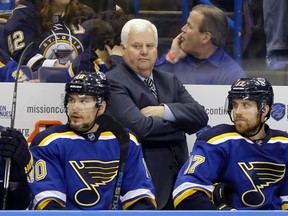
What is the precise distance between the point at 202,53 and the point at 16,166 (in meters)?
1.66

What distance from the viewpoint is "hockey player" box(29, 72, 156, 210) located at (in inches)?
237

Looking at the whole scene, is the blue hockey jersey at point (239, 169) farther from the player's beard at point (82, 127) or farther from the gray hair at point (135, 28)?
the gray hair at point (135, 28)

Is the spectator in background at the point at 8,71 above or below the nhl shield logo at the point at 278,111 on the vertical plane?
above

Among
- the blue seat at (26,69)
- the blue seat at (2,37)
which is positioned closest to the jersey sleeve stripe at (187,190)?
the blue seat at (26,69)

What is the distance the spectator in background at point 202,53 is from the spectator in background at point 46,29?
0.56m

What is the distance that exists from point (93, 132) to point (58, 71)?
87 centimetres

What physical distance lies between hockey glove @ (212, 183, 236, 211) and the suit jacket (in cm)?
51

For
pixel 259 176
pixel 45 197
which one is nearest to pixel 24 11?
pixel 45 197

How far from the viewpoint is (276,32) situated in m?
7.01

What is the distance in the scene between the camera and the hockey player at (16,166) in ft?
19.0

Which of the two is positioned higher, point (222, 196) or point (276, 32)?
point (276, 32)

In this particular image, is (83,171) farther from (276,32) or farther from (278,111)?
(276,32)

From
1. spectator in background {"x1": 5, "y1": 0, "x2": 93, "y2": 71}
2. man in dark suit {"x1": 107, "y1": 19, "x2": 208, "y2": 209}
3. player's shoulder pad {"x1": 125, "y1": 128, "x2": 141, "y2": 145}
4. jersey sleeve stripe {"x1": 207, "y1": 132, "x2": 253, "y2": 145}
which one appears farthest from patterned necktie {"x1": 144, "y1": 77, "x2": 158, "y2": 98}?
jersey sleeve stripe {"x1": 207, "y1": 132, "x2": 253, "y2": 145}

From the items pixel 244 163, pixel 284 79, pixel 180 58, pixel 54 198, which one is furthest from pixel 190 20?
pixel 54 198
